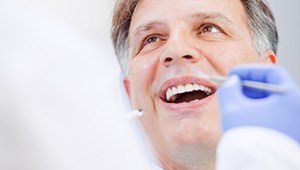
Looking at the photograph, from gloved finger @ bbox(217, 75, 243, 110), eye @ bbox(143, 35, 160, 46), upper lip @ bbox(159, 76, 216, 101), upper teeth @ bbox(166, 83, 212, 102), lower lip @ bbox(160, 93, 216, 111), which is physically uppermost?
gloved finger @ bbox(217, 75, 243, 110)

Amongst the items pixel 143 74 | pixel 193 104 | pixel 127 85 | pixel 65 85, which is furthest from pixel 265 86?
pixel 65 85

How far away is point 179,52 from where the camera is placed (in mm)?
1020

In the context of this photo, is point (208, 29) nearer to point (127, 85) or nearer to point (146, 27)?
point (146, 27)

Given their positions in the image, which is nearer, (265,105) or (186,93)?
(265,105)

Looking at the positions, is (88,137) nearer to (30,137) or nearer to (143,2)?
(30,137)

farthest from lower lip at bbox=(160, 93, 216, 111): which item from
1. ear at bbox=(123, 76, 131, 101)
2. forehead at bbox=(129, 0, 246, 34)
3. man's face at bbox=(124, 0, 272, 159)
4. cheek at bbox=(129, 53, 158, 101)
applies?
ear at bbox=(123, 76, 131, 101)

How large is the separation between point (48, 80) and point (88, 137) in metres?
0.22

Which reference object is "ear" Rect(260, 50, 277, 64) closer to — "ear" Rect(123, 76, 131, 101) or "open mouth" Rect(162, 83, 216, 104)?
"open mouth" Rect(162, 83, 216, 104)

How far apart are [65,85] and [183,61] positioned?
52 centimetres

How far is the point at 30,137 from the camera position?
4.31 ft

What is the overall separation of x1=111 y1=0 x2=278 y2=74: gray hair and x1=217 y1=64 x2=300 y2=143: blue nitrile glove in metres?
0.52

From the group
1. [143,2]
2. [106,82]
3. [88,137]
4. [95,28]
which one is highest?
[143,2]

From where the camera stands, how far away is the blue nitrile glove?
0.63 metres

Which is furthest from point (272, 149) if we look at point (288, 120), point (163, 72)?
point (163, 72)
